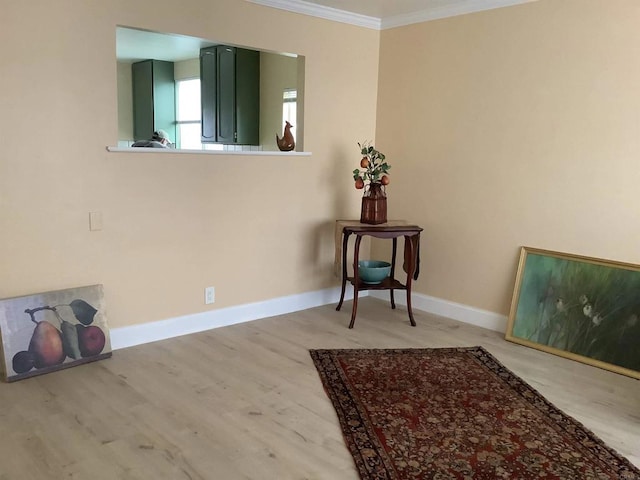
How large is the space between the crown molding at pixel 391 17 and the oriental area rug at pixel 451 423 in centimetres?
246

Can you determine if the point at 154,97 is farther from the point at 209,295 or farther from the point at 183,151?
the point at 209,295

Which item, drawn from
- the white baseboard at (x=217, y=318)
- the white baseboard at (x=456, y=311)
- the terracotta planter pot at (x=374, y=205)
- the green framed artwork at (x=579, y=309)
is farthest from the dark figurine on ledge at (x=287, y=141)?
the green framed artwork at (x=579, y=309)

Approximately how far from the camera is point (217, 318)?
420 cm

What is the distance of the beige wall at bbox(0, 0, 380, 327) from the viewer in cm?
322

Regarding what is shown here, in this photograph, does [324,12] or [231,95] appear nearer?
[324,12]

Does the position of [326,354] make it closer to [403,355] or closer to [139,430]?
[403,355]

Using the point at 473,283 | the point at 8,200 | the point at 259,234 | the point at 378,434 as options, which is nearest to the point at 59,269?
the point at 8,200

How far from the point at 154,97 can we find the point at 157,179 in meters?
4.65

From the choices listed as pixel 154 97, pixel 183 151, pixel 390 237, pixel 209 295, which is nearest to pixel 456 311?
pixel 390 237

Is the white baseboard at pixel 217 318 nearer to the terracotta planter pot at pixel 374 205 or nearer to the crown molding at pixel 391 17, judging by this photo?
the terracotta planter pot at pixel 374 205

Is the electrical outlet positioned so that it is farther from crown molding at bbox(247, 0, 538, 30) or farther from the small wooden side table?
crown molding at bbox(247, 0, 538, 30)

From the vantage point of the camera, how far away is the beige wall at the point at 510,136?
357 centimetres

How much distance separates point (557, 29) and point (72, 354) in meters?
3.66

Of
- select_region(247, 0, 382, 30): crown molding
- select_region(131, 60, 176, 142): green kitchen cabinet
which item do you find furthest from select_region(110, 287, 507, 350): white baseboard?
select_region(131, 60, 176, 142): green kitchen cabinet
